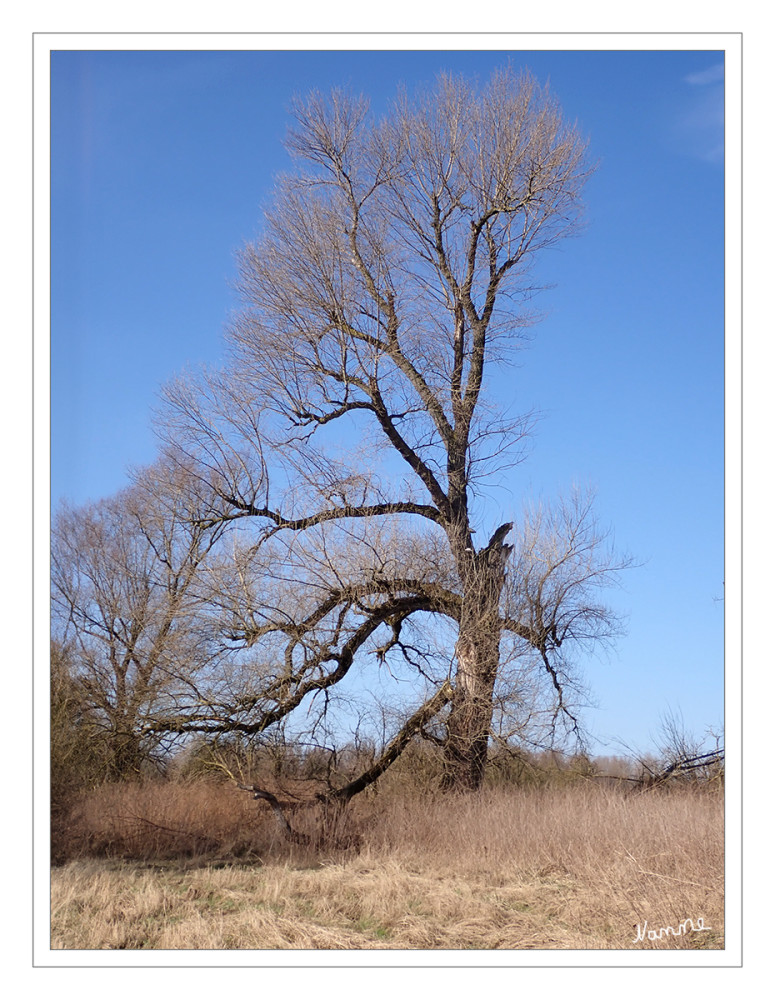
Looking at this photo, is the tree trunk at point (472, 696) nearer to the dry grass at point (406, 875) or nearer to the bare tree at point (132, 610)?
the dry grass at point (406, 875)

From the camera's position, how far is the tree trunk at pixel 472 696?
10656 mm

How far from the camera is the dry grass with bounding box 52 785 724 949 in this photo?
6668 millimetres

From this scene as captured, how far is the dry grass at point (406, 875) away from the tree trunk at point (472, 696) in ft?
1.38

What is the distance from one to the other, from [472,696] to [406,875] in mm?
2836

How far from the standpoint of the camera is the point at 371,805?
10.4 meters

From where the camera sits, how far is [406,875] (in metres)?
8.29
